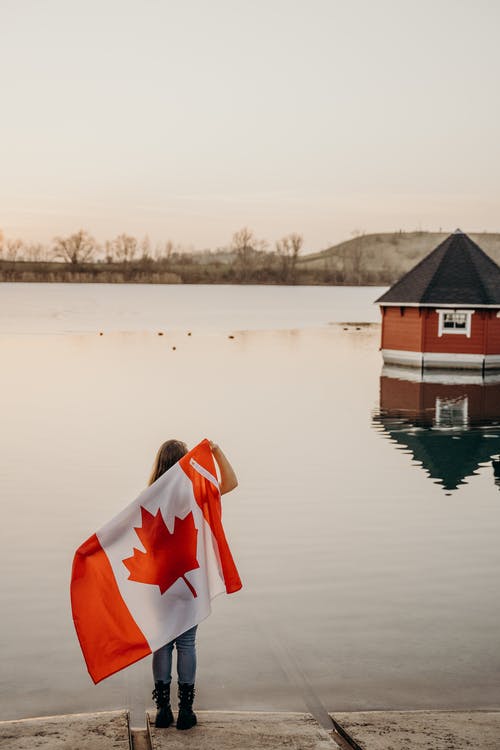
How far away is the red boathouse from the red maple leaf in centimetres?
3369

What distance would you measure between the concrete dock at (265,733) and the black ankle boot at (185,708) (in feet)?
0.18

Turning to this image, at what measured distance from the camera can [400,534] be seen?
1361cm

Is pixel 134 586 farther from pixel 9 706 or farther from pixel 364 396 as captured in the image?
pixel 364 396

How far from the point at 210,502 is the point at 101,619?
1.03 m

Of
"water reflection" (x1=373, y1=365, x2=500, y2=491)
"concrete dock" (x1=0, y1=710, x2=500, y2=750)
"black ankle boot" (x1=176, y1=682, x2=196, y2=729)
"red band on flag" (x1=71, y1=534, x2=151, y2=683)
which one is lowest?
"water reflection" (x1=373, y1=365, x2=500, y2=491)

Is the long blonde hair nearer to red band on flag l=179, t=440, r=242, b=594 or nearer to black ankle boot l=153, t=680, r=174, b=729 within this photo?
red band on flag l=179, t=440, r=242, b=594

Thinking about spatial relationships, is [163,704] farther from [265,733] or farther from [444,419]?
[444,419]

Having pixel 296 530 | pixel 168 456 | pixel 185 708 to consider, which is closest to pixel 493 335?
pixel 296 530

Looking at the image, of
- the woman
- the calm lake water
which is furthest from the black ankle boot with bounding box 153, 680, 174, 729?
the calm lake water

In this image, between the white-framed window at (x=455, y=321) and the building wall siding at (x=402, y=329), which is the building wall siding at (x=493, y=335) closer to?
the white-framed window at (x=455, y=321)

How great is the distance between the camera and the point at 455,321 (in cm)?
3916

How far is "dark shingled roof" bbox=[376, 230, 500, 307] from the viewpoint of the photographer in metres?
38.8

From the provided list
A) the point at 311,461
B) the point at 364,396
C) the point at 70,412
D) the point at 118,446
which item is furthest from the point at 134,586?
the point at 364,396

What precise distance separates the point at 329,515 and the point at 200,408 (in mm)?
13978
